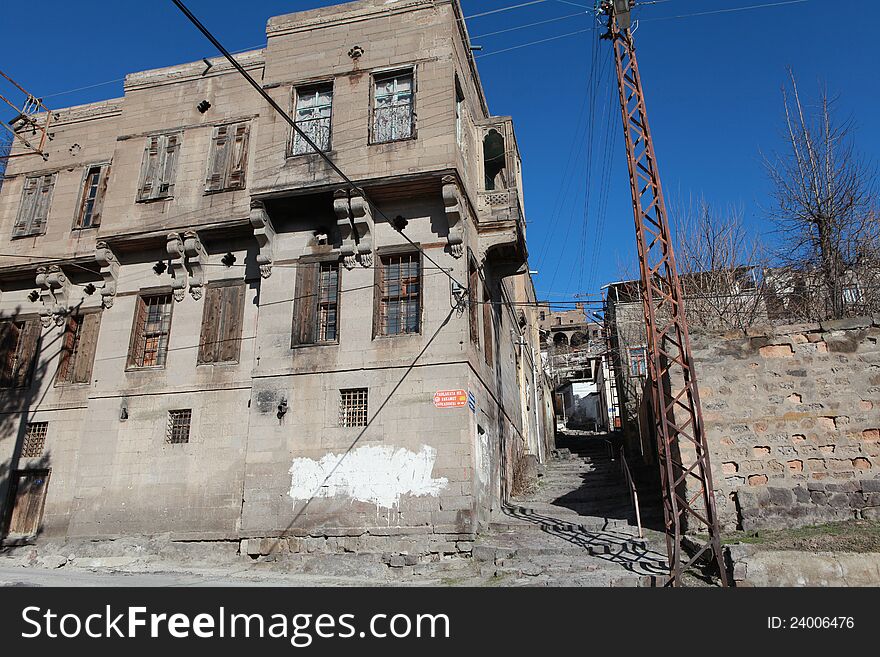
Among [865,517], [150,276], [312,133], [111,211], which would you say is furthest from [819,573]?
[111,211]

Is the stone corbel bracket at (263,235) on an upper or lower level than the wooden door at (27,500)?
upper

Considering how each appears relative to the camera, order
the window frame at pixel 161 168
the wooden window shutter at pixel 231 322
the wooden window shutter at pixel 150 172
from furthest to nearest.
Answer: the wooden window shutter at pixel 150 172 < the window frame at pixel 161 168 < the wooden window shutter at pixel 231 322

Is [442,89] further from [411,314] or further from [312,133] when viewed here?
[411,314]

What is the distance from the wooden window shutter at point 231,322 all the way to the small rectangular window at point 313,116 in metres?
3.92

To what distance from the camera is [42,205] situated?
19984 millimetres

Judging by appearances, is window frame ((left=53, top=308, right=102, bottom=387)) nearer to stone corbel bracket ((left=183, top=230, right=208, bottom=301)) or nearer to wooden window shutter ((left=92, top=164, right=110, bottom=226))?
wooden window shutter ((left=92, top=164, right=110, bottom=226))

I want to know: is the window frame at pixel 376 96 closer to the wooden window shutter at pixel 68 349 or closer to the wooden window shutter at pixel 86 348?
the wooden window shutter at pixel 86 348

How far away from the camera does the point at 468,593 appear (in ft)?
21.3

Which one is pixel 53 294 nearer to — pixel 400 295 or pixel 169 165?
pixel 169 165

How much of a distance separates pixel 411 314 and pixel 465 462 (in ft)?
12.4

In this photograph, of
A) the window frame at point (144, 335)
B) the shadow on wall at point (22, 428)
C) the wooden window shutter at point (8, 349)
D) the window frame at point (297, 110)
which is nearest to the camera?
the window frame at point (297, 110)

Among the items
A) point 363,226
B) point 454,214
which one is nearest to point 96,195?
point 363,226

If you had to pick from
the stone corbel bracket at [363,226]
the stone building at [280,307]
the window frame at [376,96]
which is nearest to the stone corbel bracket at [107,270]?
the stone building at [280,307]

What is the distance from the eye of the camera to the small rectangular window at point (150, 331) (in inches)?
667
